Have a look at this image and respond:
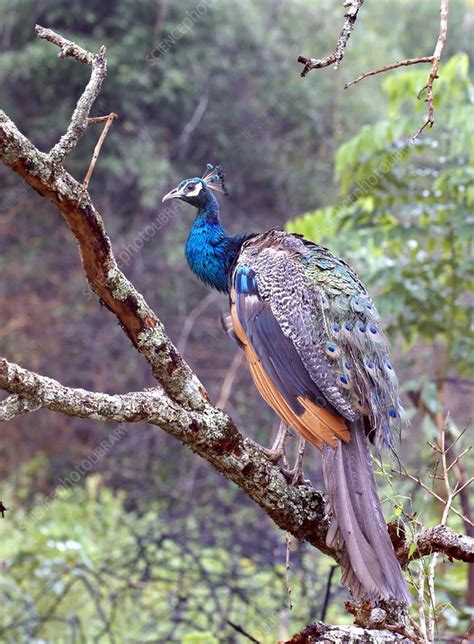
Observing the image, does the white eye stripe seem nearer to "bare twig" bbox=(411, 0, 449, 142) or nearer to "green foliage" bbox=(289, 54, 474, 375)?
"green foliage" bbox=(289, 54, 474, 375)

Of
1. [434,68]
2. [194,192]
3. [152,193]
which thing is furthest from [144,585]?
[152,193]

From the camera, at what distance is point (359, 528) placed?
2225 millimetres

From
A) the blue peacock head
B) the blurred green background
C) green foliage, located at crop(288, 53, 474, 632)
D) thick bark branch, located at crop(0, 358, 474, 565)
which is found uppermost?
the blurred green background

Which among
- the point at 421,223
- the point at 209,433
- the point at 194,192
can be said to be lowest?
the point at 209,433

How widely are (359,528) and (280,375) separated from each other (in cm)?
68

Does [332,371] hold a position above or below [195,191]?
below

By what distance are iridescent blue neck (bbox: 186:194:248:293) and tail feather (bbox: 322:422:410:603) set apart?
3.67 feet

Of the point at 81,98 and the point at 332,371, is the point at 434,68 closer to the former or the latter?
the point at 81,98

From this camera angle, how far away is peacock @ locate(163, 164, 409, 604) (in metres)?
2.20

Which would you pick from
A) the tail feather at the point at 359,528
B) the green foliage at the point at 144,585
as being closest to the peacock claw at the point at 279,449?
the tail feather at the point at 359,528

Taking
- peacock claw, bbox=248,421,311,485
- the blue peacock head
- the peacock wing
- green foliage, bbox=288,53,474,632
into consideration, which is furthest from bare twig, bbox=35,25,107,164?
green foliage, bbox=288,53,474,632

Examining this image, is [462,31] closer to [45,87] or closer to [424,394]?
[45,87]

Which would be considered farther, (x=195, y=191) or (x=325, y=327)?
(x=195, y=191)

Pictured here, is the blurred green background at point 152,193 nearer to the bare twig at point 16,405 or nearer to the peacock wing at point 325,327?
the peacock wing at point 325,327
